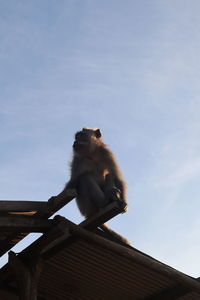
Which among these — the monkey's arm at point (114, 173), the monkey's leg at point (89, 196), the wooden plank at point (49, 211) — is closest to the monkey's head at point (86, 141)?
the monkey's arm at point (114, 173)

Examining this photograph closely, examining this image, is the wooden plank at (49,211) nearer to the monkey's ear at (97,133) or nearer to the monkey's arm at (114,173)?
the monkey's arm at (114,173)

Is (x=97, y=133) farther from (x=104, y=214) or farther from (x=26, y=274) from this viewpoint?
(x=26, y=274)

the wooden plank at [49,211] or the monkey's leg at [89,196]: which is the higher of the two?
the monkey's leg at [89,196]

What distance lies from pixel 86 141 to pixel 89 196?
2098 millimetres

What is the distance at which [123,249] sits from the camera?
7.81 m

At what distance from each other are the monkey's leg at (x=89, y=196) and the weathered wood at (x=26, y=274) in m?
2.06

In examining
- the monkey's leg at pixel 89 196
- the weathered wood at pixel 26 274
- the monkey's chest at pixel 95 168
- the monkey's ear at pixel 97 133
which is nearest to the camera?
the weathered wood at pixel 26 274

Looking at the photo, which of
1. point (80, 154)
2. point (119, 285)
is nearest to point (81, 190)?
point (80, 154)

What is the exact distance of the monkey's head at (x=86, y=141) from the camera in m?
11.4

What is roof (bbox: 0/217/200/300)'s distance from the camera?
303 inches

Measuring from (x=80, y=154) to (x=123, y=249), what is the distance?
388 cm

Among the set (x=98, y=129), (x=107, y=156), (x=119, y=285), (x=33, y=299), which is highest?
(x=98, y=129)

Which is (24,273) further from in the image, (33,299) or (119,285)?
(119,285)

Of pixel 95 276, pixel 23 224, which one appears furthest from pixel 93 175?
pixel 23 224
